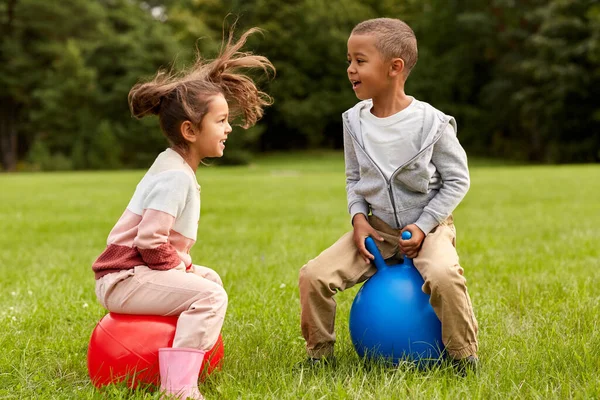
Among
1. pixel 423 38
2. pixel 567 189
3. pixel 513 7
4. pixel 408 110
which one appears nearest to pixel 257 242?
pixel 408 110

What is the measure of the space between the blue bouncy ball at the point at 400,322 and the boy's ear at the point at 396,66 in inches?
32.2

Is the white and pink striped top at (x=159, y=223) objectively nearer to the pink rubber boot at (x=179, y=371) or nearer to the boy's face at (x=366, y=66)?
the pink rubber boot at (x=179, y=371)

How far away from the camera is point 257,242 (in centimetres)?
785

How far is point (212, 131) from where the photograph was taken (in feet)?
10.9

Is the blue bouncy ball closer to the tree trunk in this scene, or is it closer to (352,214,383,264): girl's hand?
(352,214,383,264): girl's hand

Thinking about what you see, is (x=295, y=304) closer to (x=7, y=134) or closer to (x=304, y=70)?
(x=7, y=134)

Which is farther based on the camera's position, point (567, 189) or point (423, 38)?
point (423, 38)

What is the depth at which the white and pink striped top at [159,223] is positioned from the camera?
310 cm

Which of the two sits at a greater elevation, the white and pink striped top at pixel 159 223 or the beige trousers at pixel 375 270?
the white and pink striped top at pixel 159 223

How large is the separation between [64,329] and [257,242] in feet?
12.2

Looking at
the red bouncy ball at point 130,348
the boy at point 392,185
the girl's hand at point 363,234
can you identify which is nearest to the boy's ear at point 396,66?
the boy at point 392,185

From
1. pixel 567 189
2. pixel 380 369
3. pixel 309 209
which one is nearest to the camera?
pixel 380 369

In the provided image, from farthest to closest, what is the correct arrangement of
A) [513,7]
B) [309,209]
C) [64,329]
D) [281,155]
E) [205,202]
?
[281,155] < [513,7] < [205,202] < [309,209] < [64,329]

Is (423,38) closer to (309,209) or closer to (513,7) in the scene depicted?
(513,7)
